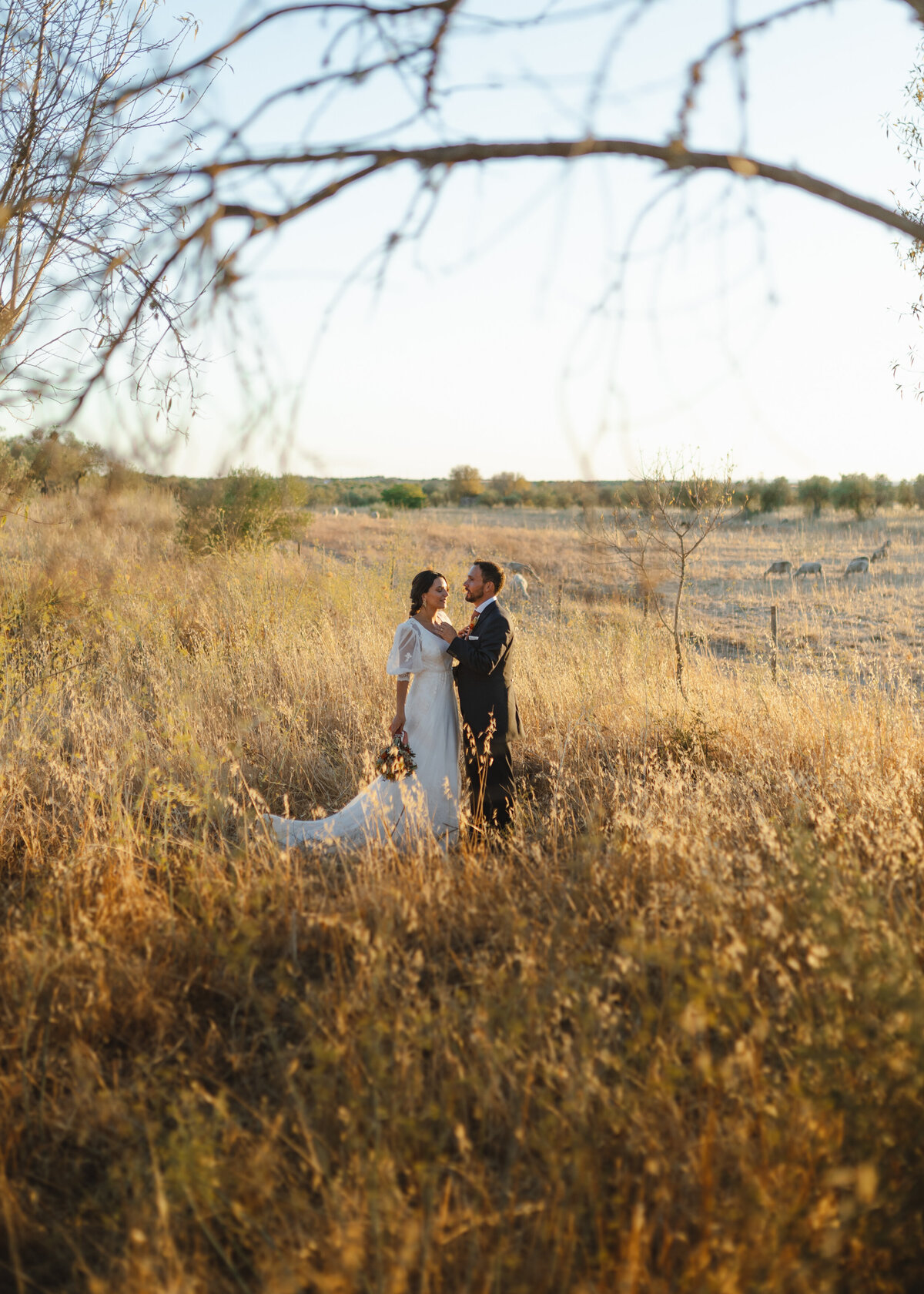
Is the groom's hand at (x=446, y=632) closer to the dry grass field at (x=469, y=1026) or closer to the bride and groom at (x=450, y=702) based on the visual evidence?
the bride and groom at (x=450, y=702)

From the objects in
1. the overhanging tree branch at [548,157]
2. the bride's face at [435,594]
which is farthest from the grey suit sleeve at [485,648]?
the overhanging tree branch at [548,157]

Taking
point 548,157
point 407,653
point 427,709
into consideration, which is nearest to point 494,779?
point 427,709

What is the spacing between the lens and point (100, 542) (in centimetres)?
231

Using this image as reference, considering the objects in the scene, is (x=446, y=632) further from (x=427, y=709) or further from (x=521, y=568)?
(x=521, y=568)

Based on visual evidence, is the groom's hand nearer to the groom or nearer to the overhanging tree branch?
the groom

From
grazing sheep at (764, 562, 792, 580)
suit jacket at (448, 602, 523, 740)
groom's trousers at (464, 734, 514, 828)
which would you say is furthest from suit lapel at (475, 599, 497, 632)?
grazing sheep at (764, 562, 792, 580)

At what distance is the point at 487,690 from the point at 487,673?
16 centimetres

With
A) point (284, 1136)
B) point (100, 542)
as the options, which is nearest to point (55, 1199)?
point (284, 1136)

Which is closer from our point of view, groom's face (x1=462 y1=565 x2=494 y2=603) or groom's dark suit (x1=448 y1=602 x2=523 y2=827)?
groom's dark suit (x1=448 y1=602 x2=523 y2=827)

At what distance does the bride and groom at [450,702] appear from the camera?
476 centimetres

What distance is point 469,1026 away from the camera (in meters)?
2.48

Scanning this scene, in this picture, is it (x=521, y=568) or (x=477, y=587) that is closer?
(x=477, y=587)

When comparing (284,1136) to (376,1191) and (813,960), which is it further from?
(813,960)

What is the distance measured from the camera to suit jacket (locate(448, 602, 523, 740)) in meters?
4.76
